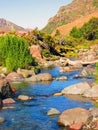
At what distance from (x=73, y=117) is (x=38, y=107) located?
8803 millimetres

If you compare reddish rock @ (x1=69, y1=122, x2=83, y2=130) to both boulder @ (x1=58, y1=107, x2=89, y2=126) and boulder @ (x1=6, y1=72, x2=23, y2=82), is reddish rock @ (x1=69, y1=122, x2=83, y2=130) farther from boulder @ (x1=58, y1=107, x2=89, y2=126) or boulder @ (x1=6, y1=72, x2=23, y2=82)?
boulder @ (x1=6, y1=72, x2=23, y2=82)

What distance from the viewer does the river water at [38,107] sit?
3469 centimetres

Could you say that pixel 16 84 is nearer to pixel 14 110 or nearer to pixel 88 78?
pixel 88 78

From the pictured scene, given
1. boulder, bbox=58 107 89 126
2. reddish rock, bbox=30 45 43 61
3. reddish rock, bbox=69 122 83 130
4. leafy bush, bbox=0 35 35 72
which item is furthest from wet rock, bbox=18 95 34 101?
reddish rock, bbox=30 45 43 61

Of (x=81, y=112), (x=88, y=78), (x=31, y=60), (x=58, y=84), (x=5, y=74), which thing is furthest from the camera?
(x=31, y=60)

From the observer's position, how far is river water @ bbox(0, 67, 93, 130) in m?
34.7

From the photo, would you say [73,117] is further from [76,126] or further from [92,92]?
[92,92]

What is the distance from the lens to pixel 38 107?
139 ft

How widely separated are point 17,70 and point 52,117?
3745 cm

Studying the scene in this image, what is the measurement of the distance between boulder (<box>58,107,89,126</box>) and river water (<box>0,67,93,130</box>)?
2.42 feet

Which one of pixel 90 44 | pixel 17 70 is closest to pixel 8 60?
pixel 17 70

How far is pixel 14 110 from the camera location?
40.8m

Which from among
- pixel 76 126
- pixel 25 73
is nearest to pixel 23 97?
pixel 76 126

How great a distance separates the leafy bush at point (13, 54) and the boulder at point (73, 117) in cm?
4085
